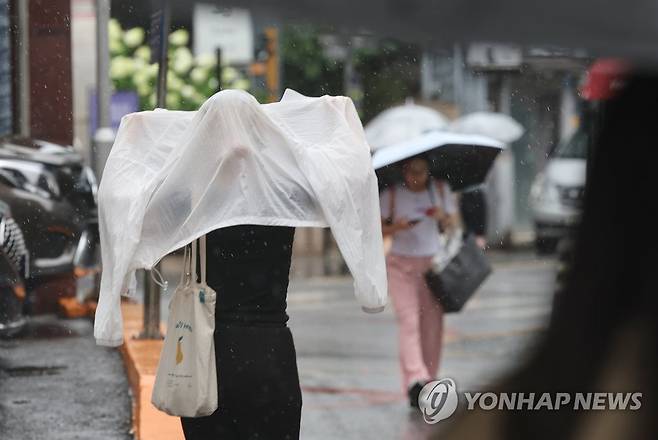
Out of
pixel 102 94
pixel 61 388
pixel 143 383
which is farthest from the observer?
pixel 102 94

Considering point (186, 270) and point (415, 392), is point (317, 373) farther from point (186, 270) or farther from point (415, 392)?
point (186, 270)

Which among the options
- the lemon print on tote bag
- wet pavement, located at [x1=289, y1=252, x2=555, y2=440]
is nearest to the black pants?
the lemon print on tote bag

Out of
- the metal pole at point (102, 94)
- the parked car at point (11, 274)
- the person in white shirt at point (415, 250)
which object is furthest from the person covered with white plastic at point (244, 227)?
the metal pole at point (102, 94)

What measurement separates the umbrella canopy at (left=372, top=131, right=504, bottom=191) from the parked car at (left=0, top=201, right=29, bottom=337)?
89.7 inches

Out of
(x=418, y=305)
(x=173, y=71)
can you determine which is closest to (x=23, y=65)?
(x=418, y=305)

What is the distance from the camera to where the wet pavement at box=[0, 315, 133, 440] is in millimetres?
6312

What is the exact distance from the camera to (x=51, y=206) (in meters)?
9.20

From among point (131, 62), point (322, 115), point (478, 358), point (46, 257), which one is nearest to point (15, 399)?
point (46, 257)

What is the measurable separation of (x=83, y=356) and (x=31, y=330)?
1.25 metres

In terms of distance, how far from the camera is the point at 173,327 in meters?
3.89

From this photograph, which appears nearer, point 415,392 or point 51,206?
point 415,392

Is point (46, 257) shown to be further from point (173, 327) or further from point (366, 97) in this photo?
point (366, 97)

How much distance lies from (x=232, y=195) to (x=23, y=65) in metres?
7.16

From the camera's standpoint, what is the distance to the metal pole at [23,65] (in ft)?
34.1
